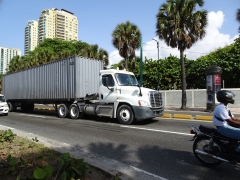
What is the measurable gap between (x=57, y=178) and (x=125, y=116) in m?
7.01

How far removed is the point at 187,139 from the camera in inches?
280

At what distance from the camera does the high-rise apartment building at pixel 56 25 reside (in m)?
106

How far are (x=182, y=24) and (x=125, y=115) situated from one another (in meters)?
11.8

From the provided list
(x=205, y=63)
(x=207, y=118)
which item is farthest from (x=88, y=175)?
(x=205, y=63)

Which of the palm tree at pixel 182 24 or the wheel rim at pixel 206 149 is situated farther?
the palm tree at pixel 182 24

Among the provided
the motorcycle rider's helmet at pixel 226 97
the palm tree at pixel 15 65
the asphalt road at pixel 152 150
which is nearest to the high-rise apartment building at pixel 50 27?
the palm tree at pixel 15 65

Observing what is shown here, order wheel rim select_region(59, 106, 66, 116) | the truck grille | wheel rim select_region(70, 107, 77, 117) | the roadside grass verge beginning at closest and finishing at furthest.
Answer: the roadside grass verge
the truck grille
wheel rim select_region(70, 107, 77, 117)
wheel rim select_region(59, 106, 66, 116)

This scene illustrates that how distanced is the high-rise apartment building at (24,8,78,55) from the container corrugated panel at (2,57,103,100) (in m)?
93.9

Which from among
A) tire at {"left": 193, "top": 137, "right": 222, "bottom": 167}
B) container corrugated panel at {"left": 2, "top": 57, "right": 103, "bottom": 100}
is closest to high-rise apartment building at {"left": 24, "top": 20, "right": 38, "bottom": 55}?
container corrugated panel at {"left": 2, "top": 57, "right": 103, "bottom": 100}

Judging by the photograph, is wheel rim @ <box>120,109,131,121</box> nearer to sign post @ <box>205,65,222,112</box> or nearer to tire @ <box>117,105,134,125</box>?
tire @ <box>117,105,134,125</box>

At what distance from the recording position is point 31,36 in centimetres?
10581

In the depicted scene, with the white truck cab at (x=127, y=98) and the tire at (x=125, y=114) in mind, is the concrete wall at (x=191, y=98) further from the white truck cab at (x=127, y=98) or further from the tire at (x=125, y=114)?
the tire at (x=125, y=114)

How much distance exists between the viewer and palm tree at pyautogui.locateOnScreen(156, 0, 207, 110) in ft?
61.1

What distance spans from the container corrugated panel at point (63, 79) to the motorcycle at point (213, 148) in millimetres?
8997
